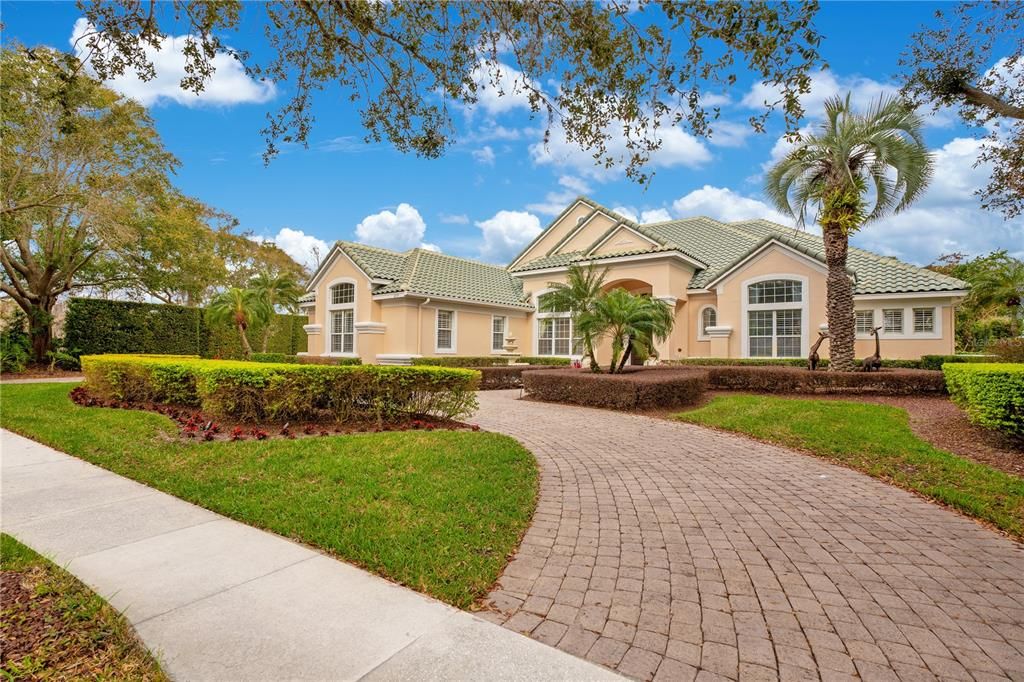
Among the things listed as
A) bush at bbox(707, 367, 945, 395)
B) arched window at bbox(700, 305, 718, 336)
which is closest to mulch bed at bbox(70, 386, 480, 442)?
bush at bbox(707, 367, 945, 395)

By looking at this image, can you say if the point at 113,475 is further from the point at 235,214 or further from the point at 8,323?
the point at 235,214

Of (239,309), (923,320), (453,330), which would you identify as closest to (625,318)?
(453,330)

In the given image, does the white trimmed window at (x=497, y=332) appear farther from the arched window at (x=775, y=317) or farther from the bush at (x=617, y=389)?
the arched window at (x=775, y=317)

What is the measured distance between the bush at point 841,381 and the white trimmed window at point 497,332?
1149 cm

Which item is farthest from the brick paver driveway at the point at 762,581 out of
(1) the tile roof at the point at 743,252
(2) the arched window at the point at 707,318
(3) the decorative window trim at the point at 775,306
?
(2) the arched window at the point at 707,318

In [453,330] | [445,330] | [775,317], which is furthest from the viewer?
[453,330]

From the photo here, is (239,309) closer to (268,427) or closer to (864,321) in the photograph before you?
(268,427)

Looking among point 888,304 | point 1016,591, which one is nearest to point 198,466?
point 1016,591

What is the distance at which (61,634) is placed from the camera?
9.07ft

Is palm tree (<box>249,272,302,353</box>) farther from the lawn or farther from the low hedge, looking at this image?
the lawn

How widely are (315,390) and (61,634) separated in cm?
520

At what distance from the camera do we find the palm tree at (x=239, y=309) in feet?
68.0

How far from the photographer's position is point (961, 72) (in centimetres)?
830

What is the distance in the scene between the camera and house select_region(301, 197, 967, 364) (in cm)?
1705
